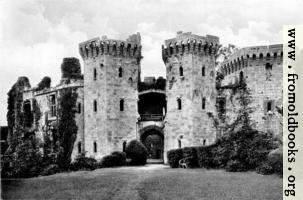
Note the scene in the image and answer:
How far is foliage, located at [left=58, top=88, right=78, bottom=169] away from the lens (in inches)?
1599

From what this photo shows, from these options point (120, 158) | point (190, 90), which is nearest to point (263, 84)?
point (190, 90)

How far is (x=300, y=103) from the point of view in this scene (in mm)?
23812

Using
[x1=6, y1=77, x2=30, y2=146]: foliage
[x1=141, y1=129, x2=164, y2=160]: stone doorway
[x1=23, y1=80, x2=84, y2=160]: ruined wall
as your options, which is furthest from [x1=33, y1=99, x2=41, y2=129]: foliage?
[x1=141, y1=129, x2=164, y2=160]: stone doorway

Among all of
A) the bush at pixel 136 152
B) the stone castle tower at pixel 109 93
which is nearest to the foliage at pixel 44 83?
the stone castle tower at pixel 109 93

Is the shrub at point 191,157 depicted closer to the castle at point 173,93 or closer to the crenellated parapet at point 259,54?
Answer: the castle at point 173,93

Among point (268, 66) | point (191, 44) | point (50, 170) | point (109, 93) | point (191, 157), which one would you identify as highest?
point (191, 44)

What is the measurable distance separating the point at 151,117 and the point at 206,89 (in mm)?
6144

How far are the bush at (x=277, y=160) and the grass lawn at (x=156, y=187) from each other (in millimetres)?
817

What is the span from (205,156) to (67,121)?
48.3 feet

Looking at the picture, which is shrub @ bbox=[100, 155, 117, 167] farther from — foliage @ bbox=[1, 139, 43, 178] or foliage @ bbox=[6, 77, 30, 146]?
foliage @ bbox=[6, 77, 30, 146]

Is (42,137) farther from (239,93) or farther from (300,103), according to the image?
(300,103)

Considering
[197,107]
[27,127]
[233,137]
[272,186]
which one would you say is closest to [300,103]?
[272,186]

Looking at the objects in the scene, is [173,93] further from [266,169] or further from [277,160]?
[277,160]

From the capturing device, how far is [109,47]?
40.7 metres
